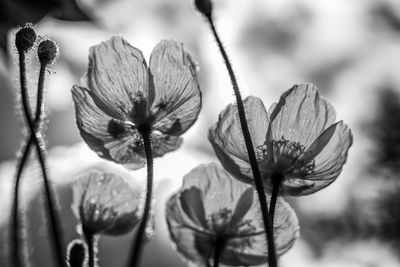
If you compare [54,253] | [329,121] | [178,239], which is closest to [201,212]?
[178,239]

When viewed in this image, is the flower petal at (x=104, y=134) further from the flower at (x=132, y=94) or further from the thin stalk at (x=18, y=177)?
the thin stalk at (x=18, y=177)

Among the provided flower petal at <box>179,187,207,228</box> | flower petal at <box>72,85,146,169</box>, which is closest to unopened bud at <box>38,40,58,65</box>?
flower petal at <box>72,85,146,169</box>

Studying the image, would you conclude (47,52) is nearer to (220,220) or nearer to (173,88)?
(173,88)

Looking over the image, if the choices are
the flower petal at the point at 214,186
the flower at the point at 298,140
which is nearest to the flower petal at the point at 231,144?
the flower at the point at 298,140

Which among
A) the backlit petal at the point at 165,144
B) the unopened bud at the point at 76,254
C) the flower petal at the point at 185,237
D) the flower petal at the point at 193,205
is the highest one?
the backlit petal at the point at 165,144

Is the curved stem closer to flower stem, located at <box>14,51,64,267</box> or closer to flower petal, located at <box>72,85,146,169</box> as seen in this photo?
flower stem, located at <box>14,51,64,267</box>

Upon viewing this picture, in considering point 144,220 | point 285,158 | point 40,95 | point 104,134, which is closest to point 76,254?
point 144,220
